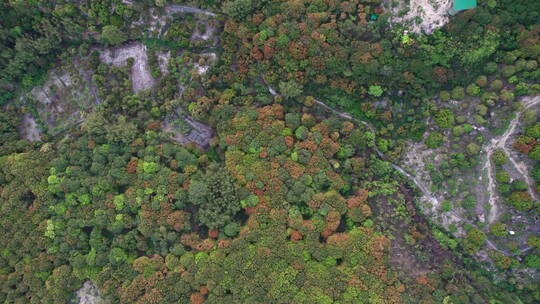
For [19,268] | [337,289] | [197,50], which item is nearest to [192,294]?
[337,289]

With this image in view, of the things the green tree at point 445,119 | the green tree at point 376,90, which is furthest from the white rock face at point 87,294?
the green tree at point 445,119

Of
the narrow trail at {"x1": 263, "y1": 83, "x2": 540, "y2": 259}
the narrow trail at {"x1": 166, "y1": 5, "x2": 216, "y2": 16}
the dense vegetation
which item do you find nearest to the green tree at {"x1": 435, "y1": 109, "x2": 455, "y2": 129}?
the dense vegetation

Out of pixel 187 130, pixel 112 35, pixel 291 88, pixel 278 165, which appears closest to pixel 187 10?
pixel 112 35

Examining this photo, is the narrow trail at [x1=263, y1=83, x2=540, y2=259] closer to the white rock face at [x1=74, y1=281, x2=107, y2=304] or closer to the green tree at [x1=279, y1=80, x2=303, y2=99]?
the green tree at [x1=279, y1=80, x2=303, y2=99]

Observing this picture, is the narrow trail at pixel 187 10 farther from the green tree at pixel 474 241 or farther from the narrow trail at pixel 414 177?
the green tree at pixel 474 241

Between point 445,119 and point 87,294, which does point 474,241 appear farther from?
point 87,294

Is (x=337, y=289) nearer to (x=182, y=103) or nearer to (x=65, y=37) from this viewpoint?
(x=182, y=103)
